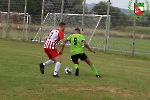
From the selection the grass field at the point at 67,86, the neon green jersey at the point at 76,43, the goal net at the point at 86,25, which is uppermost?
the goal net at the point at 86,25

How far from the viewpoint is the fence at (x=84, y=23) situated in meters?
28.1

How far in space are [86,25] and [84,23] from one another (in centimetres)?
28

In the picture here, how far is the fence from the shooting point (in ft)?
92.1

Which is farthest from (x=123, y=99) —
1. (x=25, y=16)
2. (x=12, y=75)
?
(x=25, y=16)

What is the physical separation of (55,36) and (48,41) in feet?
1.03

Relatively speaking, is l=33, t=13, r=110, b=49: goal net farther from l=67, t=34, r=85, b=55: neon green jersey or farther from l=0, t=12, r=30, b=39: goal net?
l=67, t=34, r=85, b=55: neon green jersey

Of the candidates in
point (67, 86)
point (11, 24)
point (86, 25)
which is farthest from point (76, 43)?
point (11, 24)

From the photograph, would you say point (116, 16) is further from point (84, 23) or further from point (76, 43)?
point (76, 43)

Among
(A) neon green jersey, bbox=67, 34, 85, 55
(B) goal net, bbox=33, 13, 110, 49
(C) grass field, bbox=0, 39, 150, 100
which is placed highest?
(B) goal net, bbox=33, 13, 110, 49

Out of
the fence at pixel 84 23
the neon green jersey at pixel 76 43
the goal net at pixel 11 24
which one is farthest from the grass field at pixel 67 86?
the goal net at pixel 11 24

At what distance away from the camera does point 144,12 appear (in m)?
28.0

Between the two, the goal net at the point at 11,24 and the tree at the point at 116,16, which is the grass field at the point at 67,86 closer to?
the tree at the point at 116,16

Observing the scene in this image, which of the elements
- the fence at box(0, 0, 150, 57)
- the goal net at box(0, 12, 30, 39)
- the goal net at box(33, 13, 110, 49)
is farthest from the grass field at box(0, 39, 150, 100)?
the goal net at box(0, 12, 30, 39)

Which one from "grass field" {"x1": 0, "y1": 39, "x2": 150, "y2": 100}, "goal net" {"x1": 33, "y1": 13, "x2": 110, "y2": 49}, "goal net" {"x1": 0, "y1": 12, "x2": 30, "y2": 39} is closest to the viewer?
"grass field" {"x1": 0, "y1": 39, "x2": 150, "y2": 100}
